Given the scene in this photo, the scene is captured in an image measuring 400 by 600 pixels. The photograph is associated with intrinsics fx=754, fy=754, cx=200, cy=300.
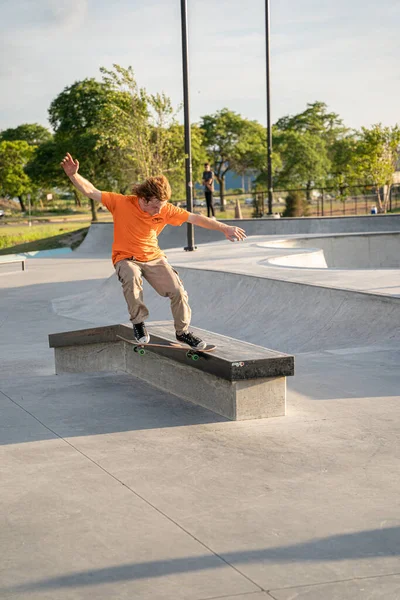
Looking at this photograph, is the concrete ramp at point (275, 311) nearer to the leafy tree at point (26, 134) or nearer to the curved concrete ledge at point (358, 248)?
the curved concrete ledge at point (358, 248)

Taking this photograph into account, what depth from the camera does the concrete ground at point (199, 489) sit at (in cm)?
346

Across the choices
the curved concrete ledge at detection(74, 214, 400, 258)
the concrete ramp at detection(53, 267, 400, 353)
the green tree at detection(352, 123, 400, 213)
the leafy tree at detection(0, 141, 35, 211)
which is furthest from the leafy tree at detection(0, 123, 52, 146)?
the concrete ramp at detection(53, 267, 400, 353)

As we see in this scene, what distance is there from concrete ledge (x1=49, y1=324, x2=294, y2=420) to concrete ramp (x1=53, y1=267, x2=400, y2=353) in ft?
10.4

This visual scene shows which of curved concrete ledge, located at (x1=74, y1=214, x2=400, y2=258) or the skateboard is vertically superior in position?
curved concrete ledge, located at (x1=74, y1=214, x2=400, y2=258)

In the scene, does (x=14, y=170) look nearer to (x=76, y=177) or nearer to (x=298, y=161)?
(x=298, y=161)

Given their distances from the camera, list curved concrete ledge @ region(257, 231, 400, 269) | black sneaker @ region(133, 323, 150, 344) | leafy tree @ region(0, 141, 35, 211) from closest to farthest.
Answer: black sneaker @ region(133, 323, 150, 344)
curved concrete ledge @ region(257, 231, 400, 269)
leafy tree @ region(0, 141, 35, 211)

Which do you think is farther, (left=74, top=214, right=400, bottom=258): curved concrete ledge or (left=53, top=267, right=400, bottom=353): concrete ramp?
(left=74, top=214, right=400, bottom=258): curved concrete ledge

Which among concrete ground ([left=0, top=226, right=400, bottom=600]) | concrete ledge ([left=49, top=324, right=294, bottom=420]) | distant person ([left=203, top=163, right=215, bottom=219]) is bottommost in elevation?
concrete ground ([left=0, top=226, right=400, bottom=600])

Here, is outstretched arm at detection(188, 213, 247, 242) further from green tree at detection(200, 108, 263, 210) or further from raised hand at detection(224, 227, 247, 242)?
green tree at detection(200, 108, 263, 210)

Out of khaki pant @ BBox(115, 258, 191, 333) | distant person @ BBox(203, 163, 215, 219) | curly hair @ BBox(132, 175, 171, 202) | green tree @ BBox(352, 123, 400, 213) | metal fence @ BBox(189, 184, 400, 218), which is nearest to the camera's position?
curly hair @ BBox(132, 175, 171, 202)

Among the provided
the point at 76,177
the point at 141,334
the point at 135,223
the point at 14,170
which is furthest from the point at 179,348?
the point at 14,170

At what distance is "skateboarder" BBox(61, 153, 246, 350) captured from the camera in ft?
20.9

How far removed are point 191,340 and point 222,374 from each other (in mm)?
639

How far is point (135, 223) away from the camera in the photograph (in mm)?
6508
